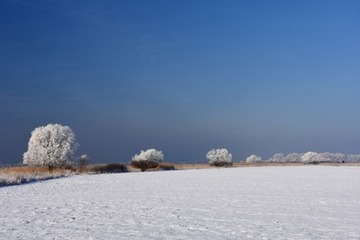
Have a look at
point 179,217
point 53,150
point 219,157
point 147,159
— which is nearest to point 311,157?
point 219,157

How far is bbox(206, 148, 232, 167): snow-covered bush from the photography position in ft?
254

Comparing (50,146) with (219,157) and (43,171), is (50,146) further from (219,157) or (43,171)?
(219,157)

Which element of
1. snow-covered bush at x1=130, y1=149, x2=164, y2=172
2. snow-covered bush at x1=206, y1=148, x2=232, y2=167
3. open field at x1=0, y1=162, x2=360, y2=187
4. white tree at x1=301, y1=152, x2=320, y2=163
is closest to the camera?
open field at x1=0, y1=162, x2=360, y2=187

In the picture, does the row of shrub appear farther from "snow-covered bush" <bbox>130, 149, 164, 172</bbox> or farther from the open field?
"snow-covered bush" <bbox>130, 149, 164, 172</bbox>

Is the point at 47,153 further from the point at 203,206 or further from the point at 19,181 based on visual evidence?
the point at 203,206

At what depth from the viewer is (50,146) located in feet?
151

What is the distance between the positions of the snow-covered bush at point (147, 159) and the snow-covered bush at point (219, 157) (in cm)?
1451

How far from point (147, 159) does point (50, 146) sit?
64.9ft

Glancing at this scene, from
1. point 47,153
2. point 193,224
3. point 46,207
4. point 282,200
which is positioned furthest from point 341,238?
point 47,153

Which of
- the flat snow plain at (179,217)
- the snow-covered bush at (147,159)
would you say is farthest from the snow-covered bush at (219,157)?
the flat snow plain at (179,217)

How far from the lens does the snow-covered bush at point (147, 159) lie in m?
61.9

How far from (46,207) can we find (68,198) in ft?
10.3

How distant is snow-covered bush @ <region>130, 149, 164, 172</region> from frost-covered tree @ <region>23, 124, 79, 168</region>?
594 inches

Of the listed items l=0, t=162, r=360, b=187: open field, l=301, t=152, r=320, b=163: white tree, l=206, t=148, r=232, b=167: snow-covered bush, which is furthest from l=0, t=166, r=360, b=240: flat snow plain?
l=301, t=152, r=320, b=163: white tree
